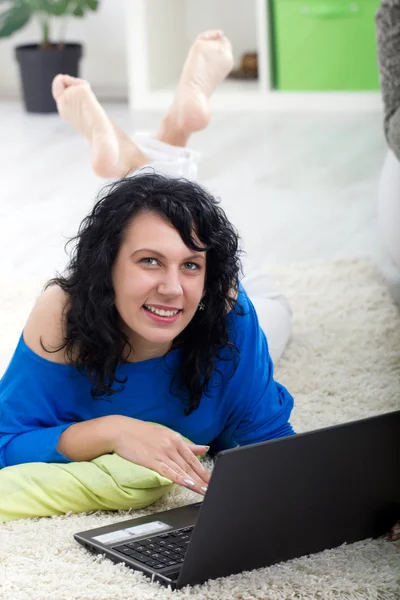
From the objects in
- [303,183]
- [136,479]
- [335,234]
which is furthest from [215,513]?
[303,183]

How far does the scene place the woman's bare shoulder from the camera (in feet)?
5.01

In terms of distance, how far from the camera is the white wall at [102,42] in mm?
5027

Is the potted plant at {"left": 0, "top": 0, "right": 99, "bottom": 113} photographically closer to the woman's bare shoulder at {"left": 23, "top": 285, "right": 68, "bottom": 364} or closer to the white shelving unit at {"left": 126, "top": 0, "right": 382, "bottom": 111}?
the white shelving unit at {"left": 126, "top": 0, "right": 382, "bottom": 111}

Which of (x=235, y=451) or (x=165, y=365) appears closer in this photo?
(x=235, y=451)

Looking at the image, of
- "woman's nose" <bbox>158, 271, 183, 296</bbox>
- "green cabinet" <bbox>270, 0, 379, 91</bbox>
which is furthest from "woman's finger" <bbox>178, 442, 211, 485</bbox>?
"green cabinet" <bbox>270, 0, 379, 91</bbox>

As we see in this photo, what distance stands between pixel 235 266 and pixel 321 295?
1040 mm

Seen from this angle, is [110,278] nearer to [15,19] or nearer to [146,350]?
[146,350]

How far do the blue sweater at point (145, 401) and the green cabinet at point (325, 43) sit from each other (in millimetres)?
3134

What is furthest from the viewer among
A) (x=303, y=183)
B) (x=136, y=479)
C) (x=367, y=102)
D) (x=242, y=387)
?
(x=367, y=102)

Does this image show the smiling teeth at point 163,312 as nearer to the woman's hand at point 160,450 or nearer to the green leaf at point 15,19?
the woman's hand at point 160,450

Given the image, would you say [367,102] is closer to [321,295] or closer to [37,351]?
[321,295]

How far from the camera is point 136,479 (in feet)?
4.87

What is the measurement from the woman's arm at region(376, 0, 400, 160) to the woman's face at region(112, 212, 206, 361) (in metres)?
1.07


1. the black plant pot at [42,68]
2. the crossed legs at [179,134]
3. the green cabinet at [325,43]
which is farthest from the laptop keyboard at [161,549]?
the black plant pot at [42,68]
